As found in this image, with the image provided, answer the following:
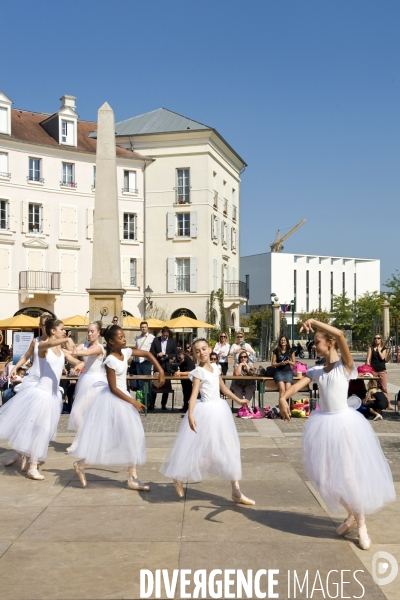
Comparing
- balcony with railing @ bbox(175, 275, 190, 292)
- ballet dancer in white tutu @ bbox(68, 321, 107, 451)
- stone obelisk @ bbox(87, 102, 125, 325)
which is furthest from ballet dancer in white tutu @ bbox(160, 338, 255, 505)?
balcony with railing @ bbox(175, 275, 190, 292)

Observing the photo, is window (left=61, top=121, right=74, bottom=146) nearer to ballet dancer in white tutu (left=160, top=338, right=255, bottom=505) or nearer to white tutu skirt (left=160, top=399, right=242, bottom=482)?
ballet dancer in white tutu (left=160, top=338, right=255, bottom=505)

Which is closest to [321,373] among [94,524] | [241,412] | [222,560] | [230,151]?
[222,560]

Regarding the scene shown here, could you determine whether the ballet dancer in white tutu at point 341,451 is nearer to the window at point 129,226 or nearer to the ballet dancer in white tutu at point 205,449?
the ballet dancer in white tutu at point 205,449

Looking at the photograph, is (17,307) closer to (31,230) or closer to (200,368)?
(31,230)

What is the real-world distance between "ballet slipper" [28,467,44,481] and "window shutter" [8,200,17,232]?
41671 mm

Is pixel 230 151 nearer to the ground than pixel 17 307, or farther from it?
farther from it

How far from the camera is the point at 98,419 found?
29.5 feet

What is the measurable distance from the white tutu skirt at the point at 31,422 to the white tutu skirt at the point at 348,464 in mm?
3959

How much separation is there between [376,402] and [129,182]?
4039cm

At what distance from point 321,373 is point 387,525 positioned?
4.99 feet

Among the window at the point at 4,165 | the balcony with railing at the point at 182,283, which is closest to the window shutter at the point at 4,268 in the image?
the window at the point at 4,165

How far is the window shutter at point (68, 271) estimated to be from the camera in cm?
5169

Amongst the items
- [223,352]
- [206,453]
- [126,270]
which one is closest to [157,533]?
[206,453]

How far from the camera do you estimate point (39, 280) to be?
5050cm
